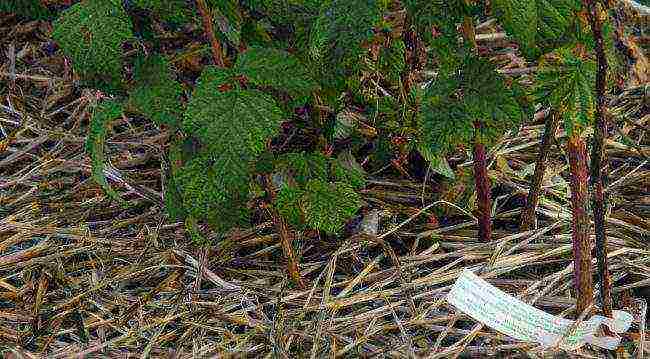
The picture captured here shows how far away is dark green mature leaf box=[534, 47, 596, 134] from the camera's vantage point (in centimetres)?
129

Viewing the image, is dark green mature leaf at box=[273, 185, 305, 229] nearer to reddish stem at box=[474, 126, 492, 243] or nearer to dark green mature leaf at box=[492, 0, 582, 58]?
reddish stem at box=[474, 126, 492, 243]

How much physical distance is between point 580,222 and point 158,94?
79 centimetres

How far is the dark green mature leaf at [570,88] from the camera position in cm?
129

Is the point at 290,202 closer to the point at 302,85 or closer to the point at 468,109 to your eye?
the point at 302,85

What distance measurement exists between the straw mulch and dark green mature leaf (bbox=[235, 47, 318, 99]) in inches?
19.6

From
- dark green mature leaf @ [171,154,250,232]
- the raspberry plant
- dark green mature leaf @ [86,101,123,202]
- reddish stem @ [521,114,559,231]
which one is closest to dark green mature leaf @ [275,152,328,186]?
the raspberry plant

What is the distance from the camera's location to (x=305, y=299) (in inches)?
70.4

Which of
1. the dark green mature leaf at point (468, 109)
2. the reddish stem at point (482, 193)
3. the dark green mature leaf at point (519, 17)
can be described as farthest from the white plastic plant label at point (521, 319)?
the dark green mature leaf at point (519, 17)

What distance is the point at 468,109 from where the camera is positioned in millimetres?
1465

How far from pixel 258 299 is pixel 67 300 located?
0.43 metres

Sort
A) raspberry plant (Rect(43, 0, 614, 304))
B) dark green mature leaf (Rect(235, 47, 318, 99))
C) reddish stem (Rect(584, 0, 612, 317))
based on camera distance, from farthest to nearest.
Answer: dark green mature leaf (Rect(235, 47, 318, 99))
raspberry plant (Rect(43, 0, 614, 304))
reddish stem (Rect(584, 0, 612, 317))

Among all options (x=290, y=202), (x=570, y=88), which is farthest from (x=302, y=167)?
(x=570, y=88)

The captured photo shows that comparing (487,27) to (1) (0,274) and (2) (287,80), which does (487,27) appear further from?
(1) (0,274)

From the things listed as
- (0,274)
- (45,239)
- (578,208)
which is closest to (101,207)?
(45,239)
